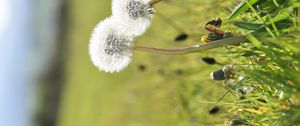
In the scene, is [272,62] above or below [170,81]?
above

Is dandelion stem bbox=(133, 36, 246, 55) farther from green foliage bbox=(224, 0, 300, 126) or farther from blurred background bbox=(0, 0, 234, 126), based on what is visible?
blurred background bbox=(0, 0, 234, 126)

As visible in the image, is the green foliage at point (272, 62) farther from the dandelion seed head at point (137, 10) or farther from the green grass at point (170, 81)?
the dandelion seed head at point (137, 10)

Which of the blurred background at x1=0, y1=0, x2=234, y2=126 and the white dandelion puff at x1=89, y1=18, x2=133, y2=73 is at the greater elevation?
the white dandelion puff at x1=89, y1=18, x2=133, y2=73

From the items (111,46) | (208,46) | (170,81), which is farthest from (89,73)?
(208,46)

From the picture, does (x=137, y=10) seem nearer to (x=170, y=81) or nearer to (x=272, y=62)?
(x=272, y=62)

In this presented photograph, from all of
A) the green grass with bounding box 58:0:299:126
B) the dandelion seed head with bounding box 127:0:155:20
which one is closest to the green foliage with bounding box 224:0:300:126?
the green grass with bounding box 58:0:299:126

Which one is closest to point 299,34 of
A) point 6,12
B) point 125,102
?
point 125,102

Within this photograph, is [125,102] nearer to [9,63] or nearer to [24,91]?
[24,91]
